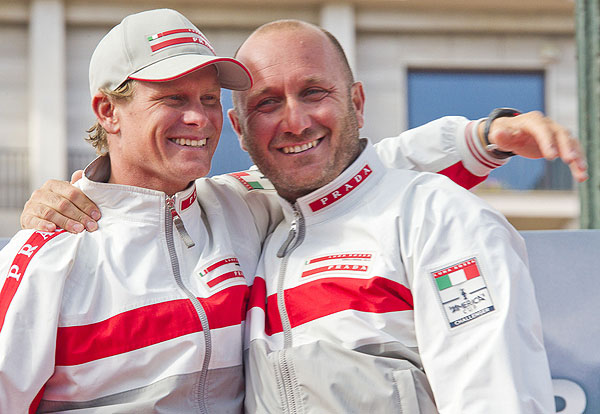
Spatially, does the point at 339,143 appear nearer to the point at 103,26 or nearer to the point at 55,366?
the point at 55,366

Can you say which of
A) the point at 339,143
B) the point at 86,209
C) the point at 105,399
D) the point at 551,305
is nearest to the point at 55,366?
the point at 105,399

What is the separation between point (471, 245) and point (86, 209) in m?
1.14

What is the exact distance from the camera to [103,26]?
14492mm

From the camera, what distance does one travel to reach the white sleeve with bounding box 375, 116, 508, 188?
3.17 meters

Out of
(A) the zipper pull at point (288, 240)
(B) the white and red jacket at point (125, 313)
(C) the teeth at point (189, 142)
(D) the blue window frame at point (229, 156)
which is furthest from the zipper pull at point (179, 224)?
(D) the blue window frame at point (229, 156)

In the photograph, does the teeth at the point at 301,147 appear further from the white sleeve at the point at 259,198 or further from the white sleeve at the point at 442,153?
the white sleeve at the point at 442,153

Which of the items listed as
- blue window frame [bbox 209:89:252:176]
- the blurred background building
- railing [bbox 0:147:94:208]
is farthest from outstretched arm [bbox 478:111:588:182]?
railing [bbox 0:147:94:208]

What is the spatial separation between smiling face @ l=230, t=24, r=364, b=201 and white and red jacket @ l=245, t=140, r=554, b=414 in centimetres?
11

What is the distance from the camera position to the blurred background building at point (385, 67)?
14.1 m

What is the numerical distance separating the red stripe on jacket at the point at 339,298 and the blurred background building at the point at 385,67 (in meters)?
11.1

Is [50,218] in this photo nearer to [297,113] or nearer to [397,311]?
[297,113]

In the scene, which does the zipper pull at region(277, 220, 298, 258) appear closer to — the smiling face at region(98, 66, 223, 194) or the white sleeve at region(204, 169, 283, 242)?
the white sleeve at region(204, 169, 283, 242)

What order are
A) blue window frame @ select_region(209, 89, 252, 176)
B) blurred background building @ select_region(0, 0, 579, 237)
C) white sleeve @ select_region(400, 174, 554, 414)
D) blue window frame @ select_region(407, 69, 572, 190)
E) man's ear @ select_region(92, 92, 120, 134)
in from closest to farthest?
white sleeve @ select_region(400, 174, 554, 414) → man's ear @ select_region(92, 92, 120, 134) → blue window frame @ select_region(209, 89, 252, 176) → blurred background building @ select_region(0, 0, 579, 237) → blue window frame @ select_region(407, 69, 572, 190)

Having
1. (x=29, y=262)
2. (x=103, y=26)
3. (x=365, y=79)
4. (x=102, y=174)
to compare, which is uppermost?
(x=103, y=26)
